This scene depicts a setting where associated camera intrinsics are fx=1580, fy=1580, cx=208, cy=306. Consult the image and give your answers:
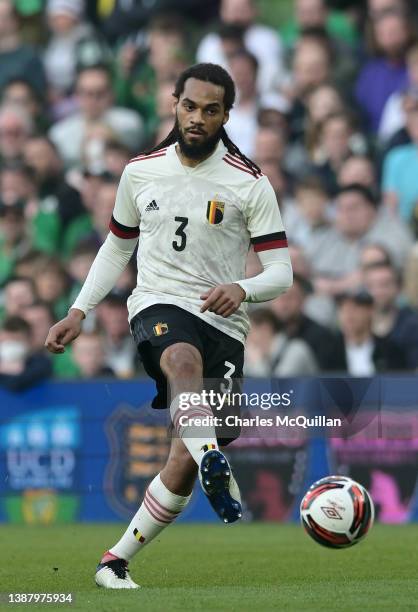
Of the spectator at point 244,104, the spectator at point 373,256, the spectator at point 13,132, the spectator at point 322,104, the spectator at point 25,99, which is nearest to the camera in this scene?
the spectator at point 373,256

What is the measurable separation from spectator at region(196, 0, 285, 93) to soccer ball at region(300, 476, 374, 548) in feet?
31.1

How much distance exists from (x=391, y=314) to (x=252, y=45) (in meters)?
4.49

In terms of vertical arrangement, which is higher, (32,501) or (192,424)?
(192,424)

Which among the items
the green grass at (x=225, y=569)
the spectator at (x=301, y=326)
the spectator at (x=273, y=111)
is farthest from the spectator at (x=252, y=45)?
the green grass at (x=225, y=569)

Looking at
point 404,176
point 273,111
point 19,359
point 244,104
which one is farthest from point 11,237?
point 404,176

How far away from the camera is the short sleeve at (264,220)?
791 centimetres

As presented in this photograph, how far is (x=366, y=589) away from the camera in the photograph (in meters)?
7.77

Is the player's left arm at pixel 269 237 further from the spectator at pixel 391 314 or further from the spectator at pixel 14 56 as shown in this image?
the spectator at pixel 14 56

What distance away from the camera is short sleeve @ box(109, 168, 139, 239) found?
26.8ft

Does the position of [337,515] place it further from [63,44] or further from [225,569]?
[63,44]

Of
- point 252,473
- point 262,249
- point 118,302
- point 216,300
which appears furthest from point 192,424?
point 118,302

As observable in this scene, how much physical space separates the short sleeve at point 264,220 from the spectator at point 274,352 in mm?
5811

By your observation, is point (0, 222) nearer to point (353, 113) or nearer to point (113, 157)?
point (113, 157)

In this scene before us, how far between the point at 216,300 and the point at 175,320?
0.50m
